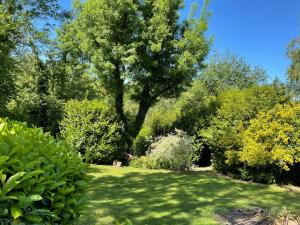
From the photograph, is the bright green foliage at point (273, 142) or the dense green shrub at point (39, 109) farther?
the dense green shrub at point (39, 109)

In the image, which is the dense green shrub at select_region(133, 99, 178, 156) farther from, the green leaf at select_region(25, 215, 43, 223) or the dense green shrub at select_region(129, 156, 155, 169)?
the green leaf at select_region(25, 215, 43, 223)

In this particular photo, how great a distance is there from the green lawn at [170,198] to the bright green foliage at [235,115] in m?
1.40

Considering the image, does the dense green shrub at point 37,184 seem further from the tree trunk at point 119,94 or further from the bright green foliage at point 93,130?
the tree trunk at point 119,94

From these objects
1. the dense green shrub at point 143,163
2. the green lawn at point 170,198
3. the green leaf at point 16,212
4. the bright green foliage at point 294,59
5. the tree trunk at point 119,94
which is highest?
the bright green foliage at point 294,59

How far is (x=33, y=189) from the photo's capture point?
2.43 meters

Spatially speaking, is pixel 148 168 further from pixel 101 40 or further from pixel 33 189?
pixel 33 189

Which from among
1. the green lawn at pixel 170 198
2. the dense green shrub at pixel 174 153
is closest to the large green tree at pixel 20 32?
the green lawn at pixel 170 198

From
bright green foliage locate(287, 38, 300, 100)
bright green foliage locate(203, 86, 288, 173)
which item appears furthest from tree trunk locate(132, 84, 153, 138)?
bright green foliage locate(287, 38, 300, 100)

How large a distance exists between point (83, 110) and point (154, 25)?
4780mm

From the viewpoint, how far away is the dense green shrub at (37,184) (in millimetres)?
2248

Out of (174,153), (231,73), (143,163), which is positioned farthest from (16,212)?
(231,73)

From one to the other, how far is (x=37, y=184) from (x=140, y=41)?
13.4m

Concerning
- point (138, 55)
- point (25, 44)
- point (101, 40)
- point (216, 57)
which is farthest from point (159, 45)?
point (216, 57)

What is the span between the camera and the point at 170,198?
7715 millimetres
